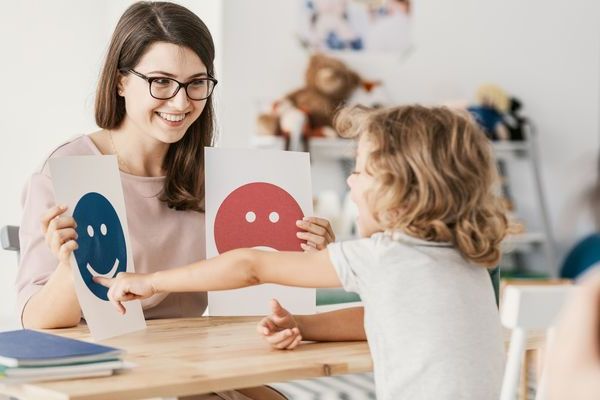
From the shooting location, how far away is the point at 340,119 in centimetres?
141

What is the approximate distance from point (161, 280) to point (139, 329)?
0.23 meters

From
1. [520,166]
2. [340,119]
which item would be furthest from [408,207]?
[520,166]

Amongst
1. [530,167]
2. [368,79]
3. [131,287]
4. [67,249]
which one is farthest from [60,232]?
[530,167]

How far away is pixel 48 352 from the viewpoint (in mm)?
1149

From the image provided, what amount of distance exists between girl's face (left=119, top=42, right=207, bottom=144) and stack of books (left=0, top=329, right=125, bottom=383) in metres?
0.64

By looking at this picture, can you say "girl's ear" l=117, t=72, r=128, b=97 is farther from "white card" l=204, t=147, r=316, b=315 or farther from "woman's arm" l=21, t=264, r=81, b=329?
"woman's arm" l=21, t=264, r=81, b=329

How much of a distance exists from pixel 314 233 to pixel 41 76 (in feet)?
10.1

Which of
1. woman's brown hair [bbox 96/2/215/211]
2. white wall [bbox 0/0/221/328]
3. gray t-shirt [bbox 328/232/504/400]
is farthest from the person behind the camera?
white wall [bbox 0/0/221/328]

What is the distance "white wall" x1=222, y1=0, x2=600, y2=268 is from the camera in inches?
185

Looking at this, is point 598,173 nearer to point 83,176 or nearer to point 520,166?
point 520,166

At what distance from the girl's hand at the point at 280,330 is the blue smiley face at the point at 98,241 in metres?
0.27

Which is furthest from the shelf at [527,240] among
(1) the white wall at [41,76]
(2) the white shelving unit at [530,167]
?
(1) the white wall at [41,76]

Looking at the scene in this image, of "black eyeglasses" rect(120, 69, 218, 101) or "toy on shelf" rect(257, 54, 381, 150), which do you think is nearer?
"black eyeglasses" rect(120, 69, 218, 101)

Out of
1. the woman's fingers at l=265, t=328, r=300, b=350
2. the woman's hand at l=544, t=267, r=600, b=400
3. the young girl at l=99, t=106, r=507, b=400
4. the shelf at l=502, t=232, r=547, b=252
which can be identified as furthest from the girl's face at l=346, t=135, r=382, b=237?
the shelf at l=502, t=232, r=547, b=252
